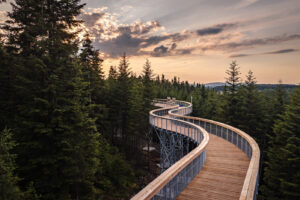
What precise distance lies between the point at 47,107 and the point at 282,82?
34106 mm

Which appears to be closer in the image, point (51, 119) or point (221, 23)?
point (51, 119)

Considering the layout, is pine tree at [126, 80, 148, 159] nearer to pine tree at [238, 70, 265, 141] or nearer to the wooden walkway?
pine tree at [238, 70, 265, 141]

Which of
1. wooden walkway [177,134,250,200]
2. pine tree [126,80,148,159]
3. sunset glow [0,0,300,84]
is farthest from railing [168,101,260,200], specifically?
sunset glow [0,0,300,84]

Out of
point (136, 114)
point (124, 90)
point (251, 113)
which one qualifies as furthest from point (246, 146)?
point (124, 90)

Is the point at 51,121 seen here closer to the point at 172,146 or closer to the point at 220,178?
the point at 220,178

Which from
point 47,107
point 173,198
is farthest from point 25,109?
point 173,198

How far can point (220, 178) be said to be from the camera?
24.1 feet

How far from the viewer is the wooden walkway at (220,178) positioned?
20.0 ft

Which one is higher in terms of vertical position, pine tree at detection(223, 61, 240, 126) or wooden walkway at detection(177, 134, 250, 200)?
pine tree at detection(223, 61, 240, 126)

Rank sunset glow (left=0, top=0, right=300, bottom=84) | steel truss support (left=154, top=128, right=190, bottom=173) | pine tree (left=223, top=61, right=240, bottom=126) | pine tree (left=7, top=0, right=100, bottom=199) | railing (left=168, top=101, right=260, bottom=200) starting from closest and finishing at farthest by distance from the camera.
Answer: railing (left=168, top=101, right=260, bottom=200), pine tree (left=7, top=0, right=100, bottom=199), sunset glow (left=0, top=0, right=300, bottom=84), steel truss support (left=154, top=128, right=190, bottom=173), pine tree (left=223, top=61, right=240, bottom=126)

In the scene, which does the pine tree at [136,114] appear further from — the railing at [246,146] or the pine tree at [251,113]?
the pine tree at [251,113]

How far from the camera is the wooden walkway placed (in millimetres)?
6090

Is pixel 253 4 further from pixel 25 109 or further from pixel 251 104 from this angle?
pixel 25 109

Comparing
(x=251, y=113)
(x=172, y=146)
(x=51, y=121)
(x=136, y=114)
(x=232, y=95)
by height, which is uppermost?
(x=232, y=95)
